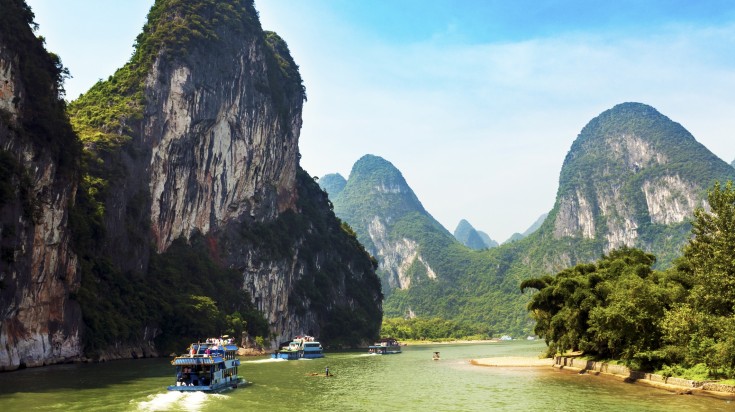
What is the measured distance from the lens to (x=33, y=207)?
6425cm

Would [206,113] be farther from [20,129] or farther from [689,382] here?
[689,382]

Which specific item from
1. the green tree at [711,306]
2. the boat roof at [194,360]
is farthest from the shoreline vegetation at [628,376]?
the boat roof at [194,360]

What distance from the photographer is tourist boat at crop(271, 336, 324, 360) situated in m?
92.6

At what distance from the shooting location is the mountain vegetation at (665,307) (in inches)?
1626

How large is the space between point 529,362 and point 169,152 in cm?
7599

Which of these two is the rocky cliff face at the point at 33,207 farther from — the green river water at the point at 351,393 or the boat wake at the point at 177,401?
the boat wake at the point at 177,401

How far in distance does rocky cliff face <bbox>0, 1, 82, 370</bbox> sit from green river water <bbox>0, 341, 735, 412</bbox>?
21.5 ft

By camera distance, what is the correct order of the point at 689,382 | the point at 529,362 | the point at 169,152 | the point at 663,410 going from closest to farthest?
the point at 663,410 < the point at 689,382 < the point at 529,362 < the point at 169,152

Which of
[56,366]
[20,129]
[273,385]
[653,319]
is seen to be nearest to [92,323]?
[56,366]

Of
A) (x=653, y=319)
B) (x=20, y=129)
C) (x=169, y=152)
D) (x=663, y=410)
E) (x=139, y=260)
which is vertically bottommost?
(x=663, y=410)

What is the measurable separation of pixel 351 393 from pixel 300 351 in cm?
4964

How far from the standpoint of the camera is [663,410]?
34719 mm

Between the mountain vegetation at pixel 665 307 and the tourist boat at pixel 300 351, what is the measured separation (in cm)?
3911

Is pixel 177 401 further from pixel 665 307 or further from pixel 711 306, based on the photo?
pixel 665 307
